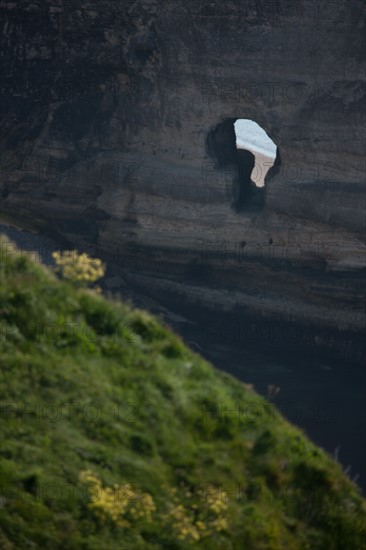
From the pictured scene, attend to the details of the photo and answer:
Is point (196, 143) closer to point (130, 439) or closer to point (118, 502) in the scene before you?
point (130, 439)

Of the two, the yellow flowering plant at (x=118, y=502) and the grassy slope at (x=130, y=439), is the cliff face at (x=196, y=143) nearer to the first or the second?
the grassy slope at (x=130, y=439)

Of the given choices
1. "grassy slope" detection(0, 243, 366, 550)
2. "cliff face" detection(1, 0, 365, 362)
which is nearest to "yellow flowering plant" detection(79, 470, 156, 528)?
"grassy slope" detection(0, 243, 366, 550)

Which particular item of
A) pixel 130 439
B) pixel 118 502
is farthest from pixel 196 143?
pixel 118 502

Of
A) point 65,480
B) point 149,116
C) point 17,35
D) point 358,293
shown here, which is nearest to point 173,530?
point 65,480

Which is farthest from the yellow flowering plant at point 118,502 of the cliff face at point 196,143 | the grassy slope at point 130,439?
the cliff face at point 196,143

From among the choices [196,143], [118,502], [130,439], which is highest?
[196,143]

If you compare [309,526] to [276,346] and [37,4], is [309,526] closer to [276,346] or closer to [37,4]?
[276,346]
